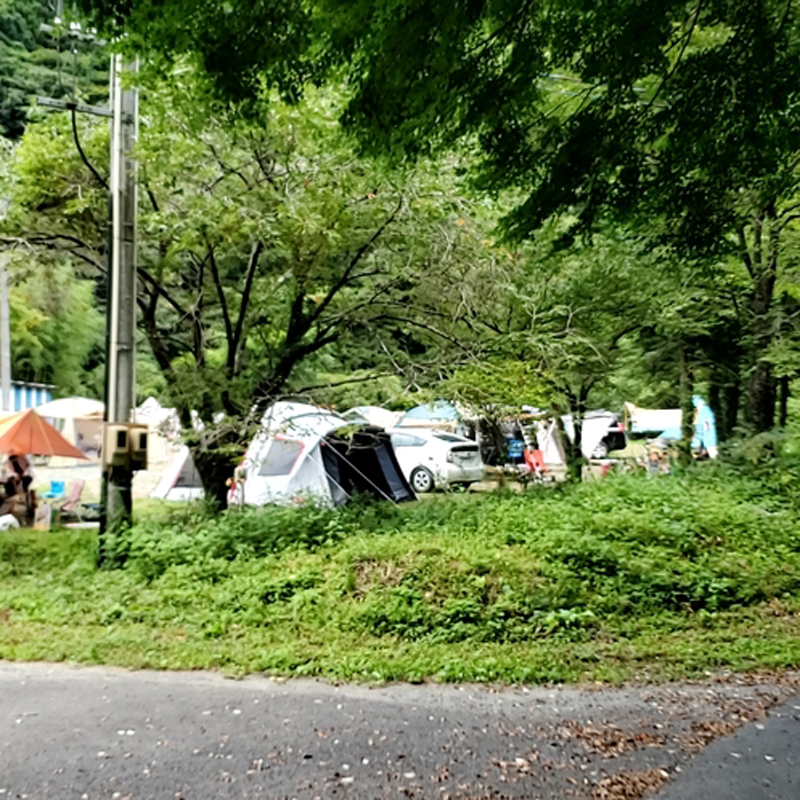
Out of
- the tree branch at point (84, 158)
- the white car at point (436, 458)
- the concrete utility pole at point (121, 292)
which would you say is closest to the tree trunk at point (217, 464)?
the concrete utility pole at point (121, 292)

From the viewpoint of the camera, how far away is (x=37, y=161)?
7.84 metres

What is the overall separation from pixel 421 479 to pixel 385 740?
12.5m

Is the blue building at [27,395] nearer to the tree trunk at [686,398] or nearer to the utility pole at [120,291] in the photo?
the utility pole at [120,291]

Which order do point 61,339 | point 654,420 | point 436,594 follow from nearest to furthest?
point 436,594 → point 61,339 → point 654,420

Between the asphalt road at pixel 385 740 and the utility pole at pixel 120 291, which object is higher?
the utility pole at pixel 120 291

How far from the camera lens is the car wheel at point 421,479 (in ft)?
52.0

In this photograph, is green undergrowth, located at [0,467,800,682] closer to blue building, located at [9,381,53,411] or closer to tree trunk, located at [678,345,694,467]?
tree trunk, located at [678,345,694,467]

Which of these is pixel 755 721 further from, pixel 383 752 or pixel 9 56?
pixel 9 56

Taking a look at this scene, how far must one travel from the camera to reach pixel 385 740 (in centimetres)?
357

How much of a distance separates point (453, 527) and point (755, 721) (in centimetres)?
409

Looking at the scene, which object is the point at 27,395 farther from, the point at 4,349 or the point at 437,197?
the point at 437,197

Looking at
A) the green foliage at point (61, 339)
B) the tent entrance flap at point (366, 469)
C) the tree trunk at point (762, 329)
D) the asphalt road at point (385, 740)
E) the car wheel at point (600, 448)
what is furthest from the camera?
the car wheel at point (600, 448)

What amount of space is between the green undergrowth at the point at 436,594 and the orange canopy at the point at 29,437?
2794 millimetres

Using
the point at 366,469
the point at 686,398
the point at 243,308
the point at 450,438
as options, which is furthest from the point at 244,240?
the point at 450,438
